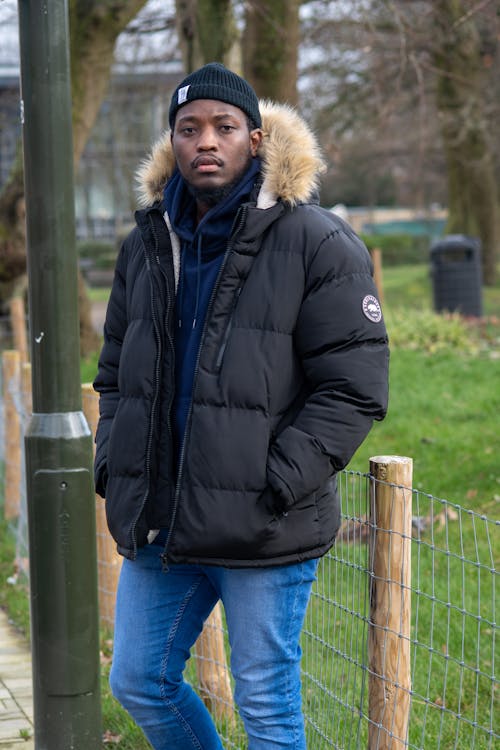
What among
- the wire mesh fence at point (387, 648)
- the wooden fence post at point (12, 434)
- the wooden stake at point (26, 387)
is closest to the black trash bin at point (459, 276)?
the wooden fence post at point (12, 434)

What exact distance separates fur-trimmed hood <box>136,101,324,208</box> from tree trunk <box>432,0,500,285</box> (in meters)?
16.3

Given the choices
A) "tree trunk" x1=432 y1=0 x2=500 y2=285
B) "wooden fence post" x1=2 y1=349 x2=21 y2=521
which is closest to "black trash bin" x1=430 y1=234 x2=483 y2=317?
"tree trunk" x1=432 y1=0 x2=500 y2=285

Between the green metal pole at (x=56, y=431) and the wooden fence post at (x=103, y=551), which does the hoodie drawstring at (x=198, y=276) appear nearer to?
the green metal pole at (x=56, y=431)

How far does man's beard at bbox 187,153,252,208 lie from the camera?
118 inches

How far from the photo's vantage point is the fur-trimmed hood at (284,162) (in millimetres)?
2965

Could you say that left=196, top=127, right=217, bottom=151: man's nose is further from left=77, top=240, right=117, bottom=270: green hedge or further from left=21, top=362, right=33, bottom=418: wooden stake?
left=77, top=240, right=117, bottom=270: green hedge

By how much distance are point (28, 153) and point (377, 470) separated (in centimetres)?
128

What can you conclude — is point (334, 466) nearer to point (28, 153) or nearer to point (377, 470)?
point (377, 470)

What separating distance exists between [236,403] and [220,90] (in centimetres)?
86

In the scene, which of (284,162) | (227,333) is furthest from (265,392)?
(284,162)

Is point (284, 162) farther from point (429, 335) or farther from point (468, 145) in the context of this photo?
point (468, 145)

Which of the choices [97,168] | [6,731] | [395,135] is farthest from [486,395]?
[97,168]

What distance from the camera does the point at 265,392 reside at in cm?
282

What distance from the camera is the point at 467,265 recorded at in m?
17.7
